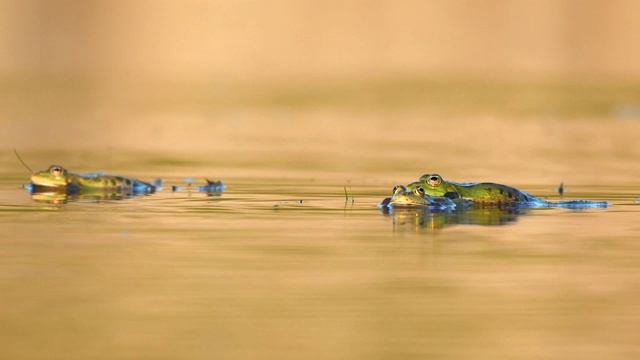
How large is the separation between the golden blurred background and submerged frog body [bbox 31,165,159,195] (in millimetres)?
5553

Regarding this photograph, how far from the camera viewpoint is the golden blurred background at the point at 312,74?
2894 centimetres

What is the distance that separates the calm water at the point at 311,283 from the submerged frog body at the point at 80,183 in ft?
5.40

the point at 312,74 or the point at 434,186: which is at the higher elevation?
the point at 312,74

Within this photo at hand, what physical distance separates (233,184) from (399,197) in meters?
3.57

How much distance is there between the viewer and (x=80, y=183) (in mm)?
17297

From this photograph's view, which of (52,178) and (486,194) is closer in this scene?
(486,194)

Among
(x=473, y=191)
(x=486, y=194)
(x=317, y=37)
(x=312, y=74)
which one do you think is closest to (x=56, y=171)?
(x=473, y=191)

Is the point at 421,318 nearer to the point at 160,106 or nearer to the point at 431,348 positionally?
the point at 431,348

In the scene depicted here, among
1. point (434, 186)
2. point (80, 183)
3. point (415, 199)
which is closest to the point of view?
point (415, 199)


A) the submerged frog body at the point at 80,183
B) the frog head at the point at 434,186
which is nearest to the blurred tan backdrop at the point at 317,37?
the submerged frog body at the point at 80,183

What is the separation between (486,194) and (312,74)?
31.6 metres

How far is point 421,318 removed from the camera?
9.26m

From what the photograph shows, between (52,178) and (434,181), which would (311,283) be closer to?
(434,181)

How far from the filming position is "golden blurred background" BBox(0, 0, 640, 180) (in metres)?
28.9
